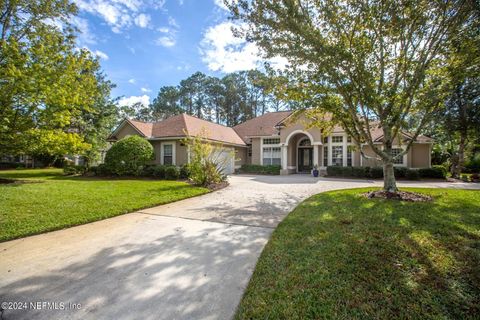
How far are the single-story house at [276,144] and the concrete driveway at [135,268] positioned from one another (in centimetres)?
1076

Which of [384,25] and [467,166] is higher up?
[384,25]

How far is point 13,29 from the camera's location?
11.6 meters

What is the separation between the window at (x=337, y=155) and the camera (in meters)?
20.0

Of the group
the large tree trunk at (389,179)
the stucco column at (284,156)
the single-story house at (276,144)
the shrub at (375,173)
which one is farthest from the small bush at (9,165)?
the shrub at (375,173)

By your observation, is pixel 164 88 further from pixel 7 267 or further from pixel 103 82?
pixel 7 267

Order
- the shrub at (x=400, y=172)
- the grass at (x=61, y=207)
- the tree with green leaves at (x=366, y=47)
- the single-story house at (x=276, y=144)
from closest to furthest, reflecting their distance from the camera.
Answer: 1. the grass at (x=61, y=207)
2. the tree with green leaves at (x=366, y=47)
3. the shrub at (x=400, y=172)
4. the single-story house at (x=276, y=144)

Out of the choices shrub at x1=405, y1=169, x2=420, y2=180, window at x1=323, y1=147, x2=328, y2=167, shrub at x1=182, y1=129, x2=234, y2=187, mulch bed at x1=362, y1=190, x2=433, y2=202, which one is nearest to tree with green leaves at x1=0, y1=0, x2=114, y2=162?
shrub at x1=182, y1=129, x2=234, y2=187

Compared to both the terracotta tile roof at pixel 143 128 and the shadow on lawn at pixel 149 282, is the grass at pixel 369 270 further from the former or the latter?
the terracotta tile roof at pixel 143 128

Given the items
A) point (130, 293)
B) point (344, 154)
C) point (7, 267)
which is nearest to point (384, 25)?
point (130, 293)

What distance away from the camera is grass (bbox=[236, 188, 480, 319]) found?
2.44 m

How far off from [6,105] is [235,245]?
1217 cm

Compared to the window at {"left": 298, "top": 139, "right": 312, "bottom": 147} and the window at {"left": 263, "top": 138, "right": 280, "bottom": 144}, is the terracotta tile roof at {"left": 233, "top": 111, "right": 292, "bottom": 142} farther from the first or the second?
the window at {"left": 298, "top": 139, "right": 312, "bottom": 147}

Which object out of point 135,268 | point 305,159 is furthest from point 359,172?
point 135,268

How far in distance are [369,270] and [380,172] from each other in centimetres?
1633
